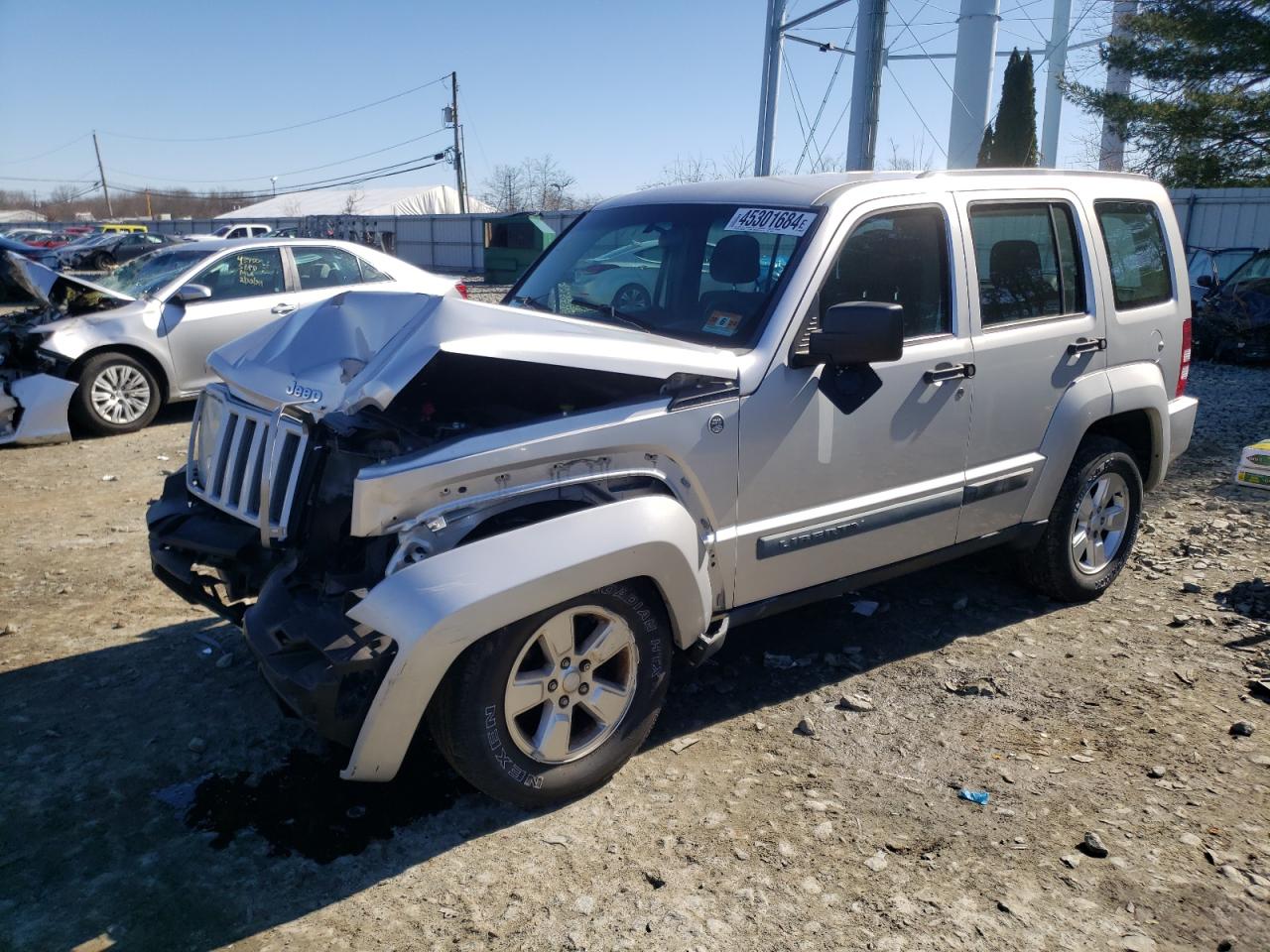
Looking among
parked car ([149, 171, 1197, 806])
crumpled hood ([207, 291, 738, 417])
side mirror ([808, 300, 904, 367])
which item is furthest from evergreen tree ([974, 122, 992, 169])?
crumpled hood ([207, 291, 738, 417])

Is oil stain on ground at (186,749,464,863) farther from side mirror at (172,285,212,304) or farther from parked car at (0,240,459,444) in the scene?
side mirror at (172,285,212,304)

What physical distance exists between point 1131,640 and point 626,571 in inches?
115

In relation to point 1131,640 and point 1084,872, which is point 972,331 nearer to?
point 1131,640

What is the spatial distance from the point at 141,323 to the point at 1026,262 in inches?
306

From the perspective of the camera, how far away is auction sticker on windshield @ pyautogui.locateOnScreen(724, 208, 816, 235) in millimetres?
3828

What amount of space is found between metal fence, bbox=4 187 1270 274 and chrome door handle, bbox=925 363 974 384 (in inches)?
794

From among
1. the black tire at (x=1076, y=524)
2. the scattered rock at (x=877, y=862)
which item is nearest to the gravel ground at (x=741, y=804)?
the scattered rock at (x=877, y=862)

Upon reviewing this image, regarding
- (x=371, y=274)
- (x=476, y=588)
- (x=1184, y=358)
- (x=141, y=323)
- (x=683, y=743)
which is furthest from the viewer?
(x=371, y=274)

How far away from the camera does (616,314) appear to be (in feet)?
13.4

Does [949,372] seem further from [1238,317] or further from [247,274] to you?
[1238,317]

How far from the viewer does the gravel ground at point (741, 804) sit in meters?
2.84

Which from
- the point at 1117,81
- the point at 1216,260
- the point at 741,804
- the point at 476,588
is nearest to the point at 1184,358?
the point at 741,804

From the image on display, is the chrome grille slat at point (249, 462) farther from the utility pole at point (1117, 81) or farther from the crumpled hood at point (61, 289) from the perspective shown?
the utility pole at point (1117, 81)

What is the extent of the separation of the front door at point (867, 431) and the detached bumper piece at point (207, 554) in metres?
1.75
